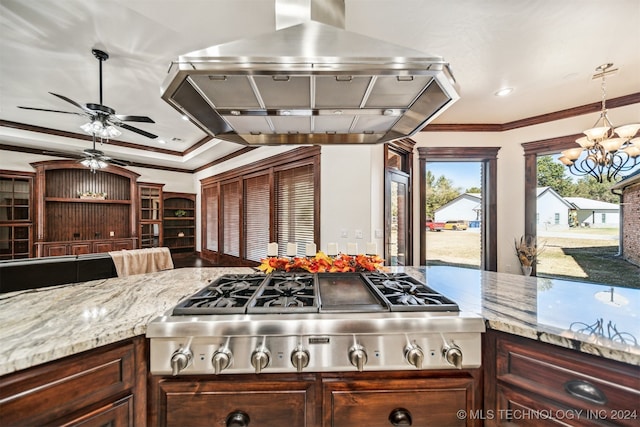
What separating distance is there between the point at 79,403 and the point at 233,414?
51 cm

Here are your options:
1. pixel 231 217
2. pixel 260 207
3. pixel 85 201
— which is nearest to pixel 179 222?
pixel 85 201

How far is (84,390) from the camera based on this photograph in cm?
81

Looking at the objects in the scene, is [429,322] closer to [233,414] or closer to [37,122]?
[233,414]

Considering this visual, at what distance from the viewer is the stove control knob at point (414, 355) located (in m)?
0.89

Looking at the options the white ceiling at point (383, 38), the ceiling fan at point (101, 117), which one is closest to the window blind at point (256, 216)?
the white ceiling at point (383, 38)

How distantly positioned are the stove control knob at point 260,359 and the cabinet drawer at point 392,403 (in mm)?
256

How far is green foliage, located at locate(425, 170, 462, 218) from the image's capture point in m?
3.57

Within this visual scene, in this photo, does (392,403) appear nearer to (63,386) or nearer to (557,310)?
(557,310)

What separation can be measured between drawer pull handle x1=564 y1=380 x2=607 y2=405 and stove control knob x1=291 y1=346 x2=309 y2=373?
2.99 feet

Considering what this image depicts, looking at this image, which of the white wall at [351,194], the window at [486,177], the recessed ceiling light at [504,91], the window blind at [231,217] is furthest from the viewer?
the window blind at [231,217]

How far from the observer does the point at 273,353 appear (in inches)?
35.8

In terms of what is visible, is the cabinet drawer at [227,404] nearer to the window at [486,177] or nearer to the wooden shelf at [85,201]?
the window at [486,177]

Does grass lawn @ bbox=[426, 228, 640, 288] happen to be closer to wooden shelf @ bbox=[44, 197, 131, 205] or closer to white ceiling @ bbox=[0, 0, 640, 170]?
white ceiling @ bbox=[0, 0, 640, 170]

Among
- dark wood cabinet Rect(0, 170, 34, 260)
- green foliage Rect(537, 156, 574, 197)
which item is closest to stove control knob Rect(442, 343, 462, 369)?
green foliage Rect(537, 156, 574, 197)
